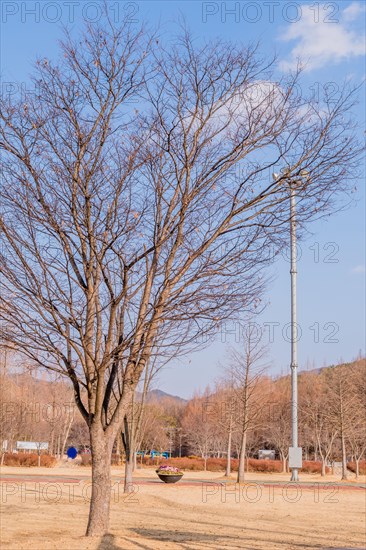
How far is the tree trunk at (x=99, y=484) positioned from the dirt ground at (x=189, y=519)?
219mm

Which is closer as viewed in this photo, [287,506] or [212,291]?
[212,291]

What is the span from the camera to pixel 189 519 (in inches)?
630

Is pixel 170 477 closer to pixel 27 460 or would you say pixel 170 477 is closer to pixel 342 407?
pixel 342 407

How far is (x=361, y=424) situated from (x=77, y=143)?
1549 inches

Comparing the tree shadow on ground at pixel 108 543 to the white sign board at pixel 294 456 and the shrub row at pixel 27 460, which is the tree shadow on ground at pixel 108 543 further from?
the shrub row at pixel 27 460

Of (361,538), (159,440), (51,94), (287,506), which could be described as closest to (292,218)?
(51,94)

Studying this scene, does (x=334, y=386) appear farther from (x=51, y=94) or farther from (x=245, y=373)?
(x=51, y=94)

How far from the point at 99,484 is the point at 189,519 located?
20.9 ft

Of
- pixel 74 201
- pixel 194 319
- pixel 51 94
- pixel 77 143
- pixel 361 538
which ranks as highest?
pixel 51 94

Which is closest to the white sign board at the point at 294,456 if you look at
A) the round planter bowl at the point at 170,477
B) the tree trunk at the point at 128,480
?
the tree trunk at the point at 128,480

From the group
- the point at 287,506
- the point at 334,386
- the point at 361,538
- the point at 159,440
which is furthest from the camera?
the point at 159,440

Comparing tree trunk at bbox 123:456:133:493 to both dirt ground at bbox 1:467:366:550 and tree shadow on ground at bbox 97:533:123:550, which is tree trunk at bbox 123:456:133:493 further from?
tree shadow on ground at bbox 97:533:123:550

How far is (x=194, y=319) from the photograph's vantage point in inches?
380

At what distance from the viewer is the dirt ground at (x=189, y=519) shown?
421 inches
